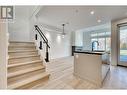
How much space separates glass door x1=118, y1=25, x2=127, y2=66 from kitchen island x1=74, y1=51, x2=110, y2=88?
9.88 ft

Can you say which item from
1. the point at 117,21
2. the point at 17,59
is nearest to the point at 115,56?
the point at 117,21

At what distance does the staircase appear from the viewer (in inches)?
94.7

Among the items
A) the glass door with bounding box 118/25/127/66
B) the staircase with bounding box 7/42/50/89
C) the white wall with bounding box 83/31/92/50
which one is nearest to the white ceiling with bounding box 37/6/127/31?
the glass door with bounding box 118/25/127/66

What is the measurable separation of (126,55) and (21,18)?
19.8ft

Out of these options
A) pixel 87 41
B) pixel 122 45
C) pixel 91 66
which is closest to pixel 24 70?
pixel 91 66

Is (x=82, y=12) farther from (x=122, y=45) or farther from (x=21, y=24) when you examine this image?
(x=21, y=24)

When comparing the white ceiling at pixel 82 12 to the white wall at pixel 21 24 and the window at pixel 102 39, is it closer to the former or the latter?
the white wall at pixel 21 24

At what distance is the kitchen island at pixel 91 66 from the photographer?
2750 mm

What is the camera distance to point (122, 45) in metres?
5.38

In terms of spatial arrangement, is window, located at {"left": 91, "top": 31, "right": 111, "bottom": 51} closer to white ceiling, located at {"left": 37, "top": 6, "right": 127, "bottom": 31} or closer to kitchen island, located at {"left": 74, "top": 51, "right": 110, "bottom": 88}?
white ceiling, located at {"left": 37, "top": 6, "right": 127, "bottom": 31}

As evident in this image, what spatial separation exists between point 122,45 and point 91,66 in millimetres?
3458

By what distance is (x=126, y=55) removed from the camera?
17.3ft

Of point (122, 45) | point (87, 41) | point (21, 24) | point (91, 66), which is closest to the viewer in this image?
point (91, 66)

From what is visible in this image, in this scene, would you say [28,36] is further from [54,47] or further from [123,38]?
[123,38]
